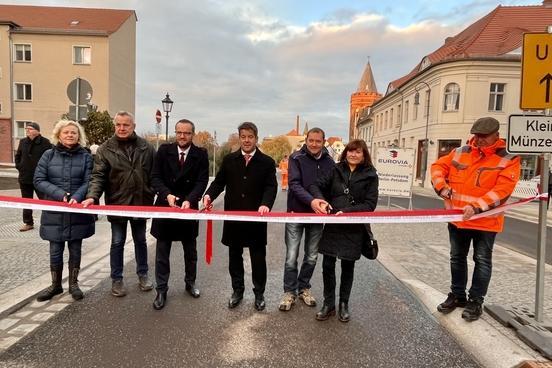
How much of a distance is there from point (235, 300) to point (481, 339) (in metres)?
2.43

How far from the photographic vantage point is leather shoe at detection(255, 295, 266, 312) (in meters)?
4.37

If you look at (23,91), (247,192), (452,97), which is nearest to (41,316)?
(247,192)

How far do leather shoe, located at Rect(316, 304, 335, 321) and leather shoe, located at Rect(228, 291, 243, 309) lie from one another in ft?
2.95

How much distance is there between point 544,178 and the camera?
3791mm

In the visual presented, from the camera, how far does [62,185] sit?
4.46 metres

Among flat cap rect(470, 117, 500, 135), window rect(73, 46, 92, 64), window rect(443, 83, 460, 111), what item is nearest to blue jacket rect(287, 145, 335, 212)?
flat cap rect(470, 117, 500, 135)

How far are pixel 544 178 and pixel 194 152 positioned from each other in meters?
3.55

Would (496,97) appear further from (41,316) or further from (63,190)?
(41,316)

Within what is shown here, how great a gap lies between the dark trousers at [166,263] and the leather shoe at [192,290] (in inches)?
1.4

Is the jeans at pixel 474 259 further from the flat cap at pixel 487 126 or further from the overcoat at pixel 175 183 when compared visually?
the overcoat at pixel 175 183

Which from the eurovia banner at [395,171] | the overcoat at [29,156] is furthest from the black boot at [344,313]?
the eurovia banner at [395,171]

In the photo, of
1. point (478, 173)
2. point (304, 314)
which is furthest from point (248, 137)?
point (478, 173)

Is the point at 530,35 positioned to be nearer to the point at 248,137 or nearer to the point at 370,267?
the point at 248,137

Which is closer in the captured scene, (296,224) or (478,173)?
(478,173)
